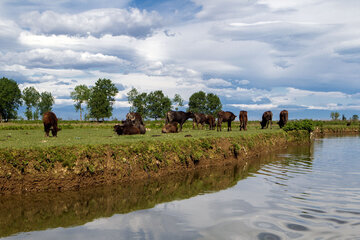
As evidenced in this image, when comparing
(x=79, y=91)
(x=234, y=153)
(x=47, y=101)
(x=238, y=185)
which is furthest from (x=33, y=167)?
(x=47, y=101)

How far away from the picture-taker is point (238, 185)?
13602 millimetres

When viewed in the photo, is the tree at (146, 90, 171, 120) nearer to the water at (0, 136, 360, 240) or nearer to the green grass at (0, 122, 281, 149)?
the green grass at (0, 122, 281, 149)

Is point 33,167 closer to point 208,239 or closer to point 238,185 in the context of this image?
point 208,239

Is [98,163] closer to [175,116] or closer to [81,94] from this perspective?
[175,116]

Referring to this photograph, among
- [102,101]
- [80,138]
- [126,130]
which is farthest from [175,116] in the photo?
[102,101]

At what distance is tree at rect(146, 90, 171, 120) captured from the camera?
132500mm

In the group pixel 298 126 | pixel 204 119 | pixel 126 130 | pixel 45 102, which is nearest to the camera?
pixel 126 130

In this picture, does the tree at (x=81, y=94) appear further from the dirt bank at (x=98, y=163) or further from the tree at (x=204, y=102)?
the dirt bank at (x=98, y=163)

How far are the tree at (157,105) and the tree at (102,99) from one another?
17.6 metres

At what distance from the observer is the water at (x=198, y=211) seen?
7.74 m

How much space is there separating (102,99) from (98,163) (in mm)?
107839

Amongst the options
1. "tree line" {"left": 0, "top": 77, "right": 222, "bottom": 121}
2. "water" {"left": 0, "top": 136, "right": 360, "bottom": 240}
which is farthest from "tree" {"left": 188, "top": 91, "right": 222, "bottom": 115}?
"water" {"left": 0, "top": 136, "right": 360, "bottom": 240}

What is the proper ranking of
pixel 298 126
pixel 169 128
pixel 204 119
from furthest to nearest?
1. pixel 204 119
2. pixel 298 126
3. pixel 169 128

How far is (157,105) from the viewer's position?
13250 centimetres
